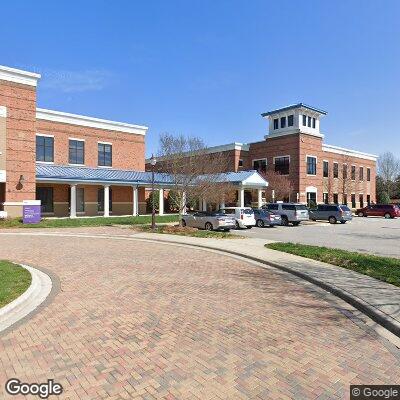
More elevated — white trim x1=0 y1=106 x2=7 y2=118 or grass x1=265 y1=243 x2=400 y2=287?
white trim x1=0 y1=106 x2=7 y2=118

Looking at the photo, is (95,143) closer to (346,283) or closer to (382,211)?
(346,283)

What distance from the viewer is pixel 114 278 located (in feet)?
29.8

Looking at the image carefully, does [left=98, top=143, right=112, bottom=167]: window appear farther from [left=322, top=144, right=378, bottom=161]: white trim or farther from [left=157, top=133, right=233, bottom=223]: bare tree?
[left=322, top=144, right=378, bottom=161]: white trim

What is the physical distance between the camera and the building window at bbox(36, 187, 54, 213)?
32.1 metres

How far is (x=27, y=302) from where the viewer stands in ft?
22.7

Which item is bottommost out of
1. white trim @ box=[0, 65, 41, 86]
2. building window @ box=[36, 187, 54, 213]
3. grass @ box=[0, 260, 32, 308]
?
grass @ box=[0, 260, 32, 308]

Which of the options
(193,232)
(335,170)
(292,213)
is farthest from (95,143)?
(335,170)

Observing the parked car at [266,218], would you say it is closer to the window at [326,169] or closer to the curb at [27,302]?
the curb at [27,302]

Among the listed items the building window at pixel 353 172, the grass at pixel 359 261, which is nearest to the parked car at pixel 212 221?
the grass at pixel 359 261

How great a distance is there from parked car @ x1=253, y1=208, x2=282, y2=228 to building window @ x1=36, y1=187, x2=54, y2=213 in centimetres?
1888

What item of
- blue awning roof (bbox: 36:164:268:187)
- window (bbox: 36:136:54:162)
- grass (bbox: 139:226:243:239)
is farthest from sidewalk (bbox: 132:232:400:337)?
window (bbox: 36:136:54:162)

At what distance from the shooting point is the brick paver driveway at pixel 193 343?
3947mm

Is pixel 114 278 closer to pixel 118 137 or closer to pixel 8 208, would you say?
pixel 8 208

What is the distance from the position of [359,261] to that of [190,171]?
52.8ft
